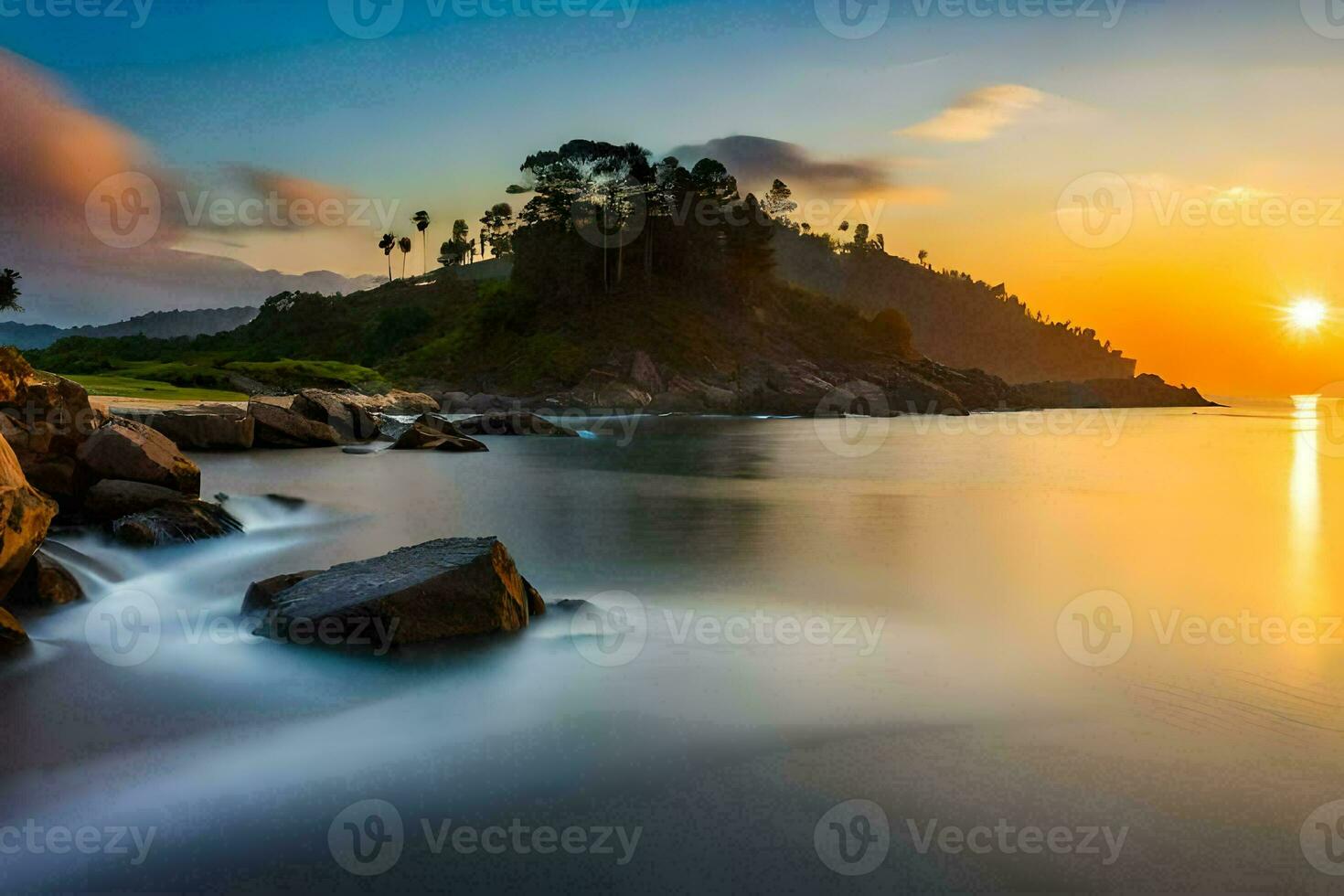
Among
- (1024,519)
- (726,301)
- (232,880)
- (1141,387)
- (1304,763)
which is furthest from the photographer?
(1141,387)

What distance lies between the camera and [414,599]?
30.5ft

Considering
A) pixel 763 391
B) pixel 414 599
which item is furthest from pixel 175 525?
pixel 763 391

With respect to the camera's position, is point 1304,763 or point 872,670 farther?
Answer: point 872,670

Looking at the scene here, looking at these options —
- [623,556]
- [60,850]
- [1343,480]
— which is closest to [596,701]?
[60,850]

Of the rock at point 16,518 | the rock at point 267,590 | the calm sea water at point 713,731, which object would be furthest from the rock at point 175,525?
the rock at point 267,590

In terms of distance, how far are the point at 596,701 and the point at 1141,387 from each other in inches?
7681

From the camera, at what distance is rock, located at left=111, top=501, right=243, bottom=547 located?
14430 millimetres

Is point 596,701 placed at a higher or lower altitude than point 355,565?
lower

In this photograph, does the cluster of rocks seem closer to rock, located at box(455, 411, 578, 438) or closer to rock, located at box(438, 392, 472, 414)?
rock, located at box(438, 392, 472, 414)

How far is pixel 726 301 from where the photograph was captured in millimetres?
118438

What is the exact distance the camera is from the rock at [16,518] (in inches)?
365

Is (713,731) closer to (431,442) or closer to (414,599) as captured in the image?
(414,599)

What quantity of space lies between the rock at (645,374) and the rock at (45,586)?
82.3 meters

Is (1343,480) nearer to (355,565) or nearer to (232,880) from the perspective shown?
(355,565)
